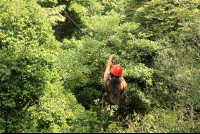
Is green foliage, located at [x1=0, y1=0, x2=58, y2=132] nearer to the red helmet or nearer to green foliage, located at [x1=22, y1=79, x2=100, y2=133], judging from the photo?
green foliage, located at [x1=22, y1=79, x2=100, y2=133]

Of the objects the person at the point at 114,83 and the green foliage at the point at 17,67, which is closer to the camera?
the person at the point at 114,83

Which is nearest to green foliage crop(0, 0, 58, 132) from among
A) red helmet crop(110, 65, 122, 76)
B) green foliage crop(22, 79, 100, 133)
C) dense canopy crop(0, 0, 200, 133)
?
dense canopy crop(0, 0, 200, 133)

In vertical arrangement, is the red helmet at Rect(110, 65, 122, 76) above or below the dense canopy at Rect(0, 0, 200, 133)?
above

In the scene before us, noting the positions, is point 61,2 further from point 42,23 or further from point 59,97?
point 59,97

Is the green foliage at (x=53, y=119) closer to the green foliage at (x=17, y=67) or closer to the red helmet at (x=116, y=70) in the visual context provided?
the green foliage at (x=17, y=67)

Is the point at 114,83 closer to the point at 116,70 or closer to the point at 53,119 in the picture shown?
the point at 116,70

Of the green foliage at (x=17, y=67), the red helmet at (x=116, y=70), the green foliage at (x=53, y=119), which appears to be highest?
the red helmet at (x=116, y=70)

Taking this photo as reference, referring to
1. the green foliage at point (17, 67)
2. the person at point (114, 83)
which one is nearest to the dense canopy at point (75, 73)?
the green foliage at point (17, 67)

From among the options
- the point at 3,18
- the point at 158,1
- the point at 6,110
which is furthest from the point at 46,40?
the point at 158,1

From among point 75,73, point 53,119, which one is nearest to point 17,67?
point 53,119

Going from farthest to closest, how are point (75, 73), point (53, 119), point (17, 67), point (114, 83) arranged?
point (75, 73) < point (53, 119) < point (17, 67) < point (114, 83)

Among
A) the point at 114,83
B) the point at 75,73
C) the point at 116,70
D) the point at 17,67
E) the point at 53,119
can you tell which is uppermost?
the point at 116,70

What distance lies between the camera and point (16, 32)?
6258 mm

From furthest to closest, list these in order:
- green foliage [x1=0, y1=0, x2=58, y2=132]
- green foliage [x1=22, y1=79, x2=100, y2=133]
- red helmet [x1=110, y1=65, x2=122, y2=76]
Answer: green foliage [x1=22, y1=79, x2=100, y2=133] → green foliage [x1=0, y1=0, x2=58, y2=132] → red helmet [x1=110, y1=65, x2=122, y2=76]
